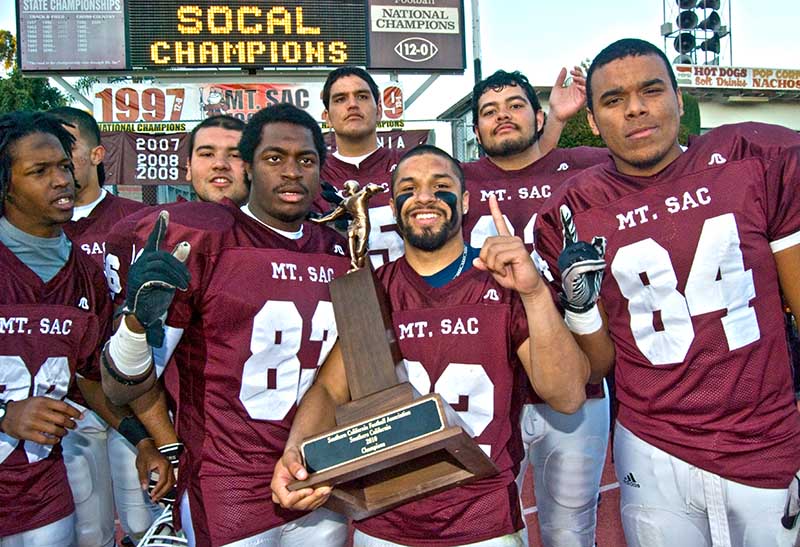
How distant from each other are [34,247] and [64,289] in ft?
0.62

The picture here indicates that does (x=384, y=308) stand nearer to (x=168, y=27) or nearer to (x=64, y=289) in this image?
(x=64, y=289)

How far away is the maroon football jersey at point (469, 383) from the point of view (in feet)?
7.58

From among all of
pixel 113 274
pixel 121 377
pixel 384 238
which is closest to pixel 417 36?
pixel 384 238

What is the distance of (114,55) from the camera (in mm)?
10625

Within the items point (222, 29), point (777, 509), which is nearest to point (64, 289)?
A: point (777, 509)

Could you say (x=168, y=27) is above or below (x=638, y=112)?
above

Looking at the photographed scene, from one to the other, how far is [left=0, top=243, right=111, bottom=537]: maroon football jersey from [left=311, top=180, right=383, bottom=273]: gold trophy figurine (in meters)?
0.98

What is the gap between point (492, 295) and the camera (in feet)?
8.05

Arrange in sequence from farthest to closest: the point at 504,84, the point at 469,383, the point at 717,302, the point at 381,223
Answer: the point at 504,84
the point at 381,223
the point at 469,383
the point at 717,302

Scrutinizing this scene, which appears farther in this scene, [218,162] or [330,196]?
[218,162]

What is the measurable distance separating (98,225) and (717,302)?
2.98 meters

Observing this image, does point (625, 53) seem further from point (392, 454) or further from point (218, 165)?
point (218, 165)

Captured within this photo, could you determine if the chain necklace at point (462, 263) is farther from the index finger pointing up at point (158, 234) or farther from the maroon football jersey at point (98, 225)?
the maroon football jersey at point (98, 225)

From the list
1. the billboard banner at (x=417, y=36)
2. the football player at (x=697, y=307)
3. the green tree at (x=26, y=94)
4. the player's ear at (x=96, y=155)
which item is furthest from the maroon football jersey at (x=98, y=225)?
the green tree at (x=26, y=94)
